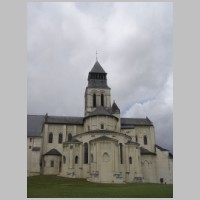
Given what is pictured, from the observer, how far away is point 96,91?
74875 mm

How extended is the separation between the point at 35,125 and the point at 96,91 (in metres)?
17.3

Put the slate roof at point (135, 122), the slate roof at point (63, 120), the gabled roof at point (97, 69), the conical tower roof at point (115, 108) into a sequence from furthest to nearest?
the gabled roof at point (97, 69), the slate roof at point (135, 122), the conical tower roof at point (115, 108), the slate roof at point (63, 120)

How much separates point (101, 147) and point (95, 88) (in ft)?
85.1

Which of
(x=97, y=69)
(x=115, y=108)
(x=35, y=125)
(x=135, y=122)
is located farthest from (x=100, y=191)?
(x=97, y=69)

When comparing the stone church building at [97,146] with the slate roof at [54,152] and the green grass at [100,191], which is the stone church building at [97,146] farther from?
the green grass at [100,191]

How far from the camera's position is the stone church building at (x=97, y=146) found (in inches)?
2056

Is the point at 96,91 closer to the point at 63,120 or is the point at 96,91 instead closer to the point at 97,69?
the point at 97,69

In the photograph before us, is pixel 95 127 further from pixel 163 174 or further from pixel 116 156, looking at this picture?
pixel 163 174

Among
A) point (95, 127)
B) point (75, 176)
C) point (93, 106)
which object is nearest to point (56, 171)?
point (75, 176)

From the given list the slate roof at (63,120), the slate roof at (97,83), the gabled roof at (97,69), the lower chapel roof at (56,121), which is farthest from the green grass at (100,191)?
the gabled roof at (97,69)

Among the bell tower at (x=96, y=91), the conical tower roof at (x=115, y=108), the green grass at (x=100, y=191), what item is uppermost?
the bell tower at (x=96, y=91)

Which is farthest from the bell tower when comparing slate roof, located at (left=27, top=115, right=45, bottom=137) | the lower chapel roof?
slate roof, located at (left=27, top=115, right=45, bottom=137)

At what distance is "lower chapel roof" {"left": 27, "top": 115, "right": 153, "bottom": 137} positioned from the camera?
6855 cm

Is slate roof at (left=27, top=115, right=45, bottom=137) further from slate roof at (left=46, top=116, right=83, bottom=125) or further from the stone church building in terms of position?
slate roof at (left=46, top=116, right=83, bottom=125)
